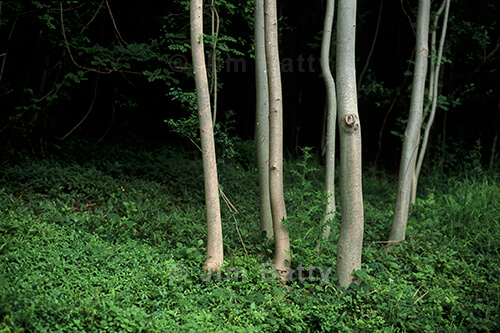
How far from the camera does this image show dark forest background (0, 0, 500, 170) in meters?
7.34

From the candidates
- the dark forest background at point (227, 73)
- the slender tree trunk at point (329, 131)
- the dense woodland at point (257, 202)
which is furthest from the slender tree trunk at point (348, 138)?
the dark forest background at point (227, 73)

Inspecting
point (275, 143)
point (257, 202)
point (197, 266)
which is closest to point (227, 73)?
point (257, 202)

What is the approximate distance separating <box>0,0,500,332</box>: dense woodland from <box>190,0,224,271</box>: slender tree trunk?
0.05 feet

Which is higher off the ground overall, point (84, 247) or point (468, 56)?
point (468, 56)

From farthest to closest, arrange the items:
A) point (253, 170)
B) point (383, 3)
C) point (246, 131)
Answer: point (246, 131), point (383, 3), point (253, 170)

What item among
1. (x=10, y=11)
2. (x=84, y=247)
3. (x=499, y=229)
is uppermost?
(x=10, y=11)

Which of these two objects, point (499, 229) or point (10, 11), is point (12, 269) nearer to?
point (10, 11)

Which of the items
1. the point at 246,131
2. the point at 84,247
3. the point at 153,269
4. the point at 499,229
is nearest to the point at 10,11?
the point at 84,247

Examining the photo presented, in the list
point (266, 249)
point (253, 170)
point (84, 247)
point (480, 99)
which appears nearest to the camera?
point (84, 247)

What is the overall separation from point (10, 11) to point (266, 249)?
6085 millimetres

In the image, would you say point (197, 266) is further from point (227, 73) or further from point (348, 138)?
point (227, 73)

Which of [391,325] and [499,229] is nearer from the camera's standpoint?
[391,325]

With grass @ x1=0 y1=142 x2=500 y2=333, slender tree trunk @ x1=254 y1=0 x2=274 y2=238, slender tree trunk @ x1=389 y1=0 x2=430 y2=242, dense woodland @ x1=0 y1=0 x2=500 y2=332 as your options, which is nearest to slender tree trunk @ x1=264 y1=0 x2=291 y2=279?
dense woodland @ x1=0 y1=0 x2=500 y2=332

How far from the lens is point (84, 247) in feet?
14.7
